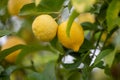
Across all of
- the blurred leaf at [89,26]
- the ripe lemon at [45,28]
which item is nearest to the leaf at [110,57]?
the ripe lemon at [45,28]

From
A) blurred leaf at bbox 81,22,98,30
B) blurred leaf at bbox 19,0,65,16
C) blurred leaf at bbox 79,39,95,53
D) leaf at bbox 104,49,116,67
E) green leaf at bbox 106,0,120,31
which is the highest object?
green leaf at bbox 106,0,120,31

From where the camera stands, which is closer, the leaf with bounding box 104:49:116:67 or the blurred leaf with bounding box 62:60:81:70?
the leaf with bounding box 104:49:116:67

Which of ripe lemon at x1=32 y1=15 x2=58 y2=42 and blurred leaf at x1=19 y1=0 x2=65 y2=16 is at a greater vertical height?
blurred leaf at x1=19 y1=0 x2=65 y2=16

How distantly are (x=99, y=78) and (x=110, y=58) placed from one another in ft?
2.67

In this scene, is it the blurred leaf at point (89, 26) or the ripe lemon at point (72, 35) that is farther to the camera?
the blurred leaf at point (89, 26)

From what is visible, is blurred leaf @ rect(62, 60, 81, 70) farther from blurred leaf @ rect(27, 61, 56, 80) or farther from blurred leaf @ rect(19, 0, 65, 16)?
blurred leaf @ rect(19, 0, 65, 16)

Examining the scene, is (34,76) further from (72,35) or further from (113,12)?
(113,12)

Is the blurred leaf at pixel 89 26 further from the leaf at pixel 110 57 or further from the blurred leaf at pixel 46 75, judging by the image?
the leaf at pixel 110 57

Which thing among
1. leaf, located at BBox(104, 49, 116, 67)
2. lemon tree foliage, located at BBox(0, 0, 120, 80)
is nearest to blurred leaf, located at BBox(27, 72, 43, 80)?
lemon tree foliage, located at BBox(0, 0, 120, 80)

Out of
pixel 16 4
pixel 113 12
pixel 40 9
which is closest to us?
pixel 113 12

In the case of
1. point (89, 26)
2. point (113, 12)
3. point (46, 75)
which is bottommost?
point (46, 75)

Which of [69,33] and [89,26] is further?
[89,26]

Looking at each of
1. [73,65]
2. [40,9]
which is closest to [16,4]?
[40,9]

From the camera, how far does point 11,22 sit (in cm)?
150
